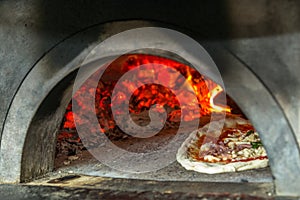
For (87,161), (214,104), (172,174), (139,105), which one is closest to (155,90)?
(139,105)

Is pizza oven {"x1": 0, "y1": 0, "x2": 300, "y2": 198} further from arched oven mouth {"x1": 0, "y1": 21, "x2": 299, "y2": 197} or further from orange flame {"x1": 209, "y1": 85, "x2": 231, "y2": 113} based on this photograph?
orange flame {"x1": 209, "y1": 85, "x2": 231, "y2": 113}

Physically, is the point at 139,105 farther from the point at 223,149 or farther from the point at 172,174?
the point at 172,174

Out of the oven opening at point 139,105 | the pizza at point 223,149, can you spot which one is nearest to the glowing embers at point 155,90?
the oven opening at point 139,105

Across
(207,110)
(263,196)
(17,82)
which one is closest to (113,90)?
(207,110)

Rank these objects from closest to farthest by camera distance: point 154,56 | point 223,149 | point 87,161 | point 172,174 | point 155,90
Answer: point 154,56 < point 172,174 < point 223,149 < point 87,161 < point 155,90

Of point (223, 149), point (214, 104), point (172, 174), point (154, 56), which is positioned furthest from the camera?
point (214, 104)

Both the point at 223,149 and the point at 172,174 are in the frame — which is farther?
the point at 223,149

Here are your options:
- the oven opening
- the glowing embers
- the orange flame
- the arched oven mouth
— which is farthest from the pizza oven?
the orange flame
